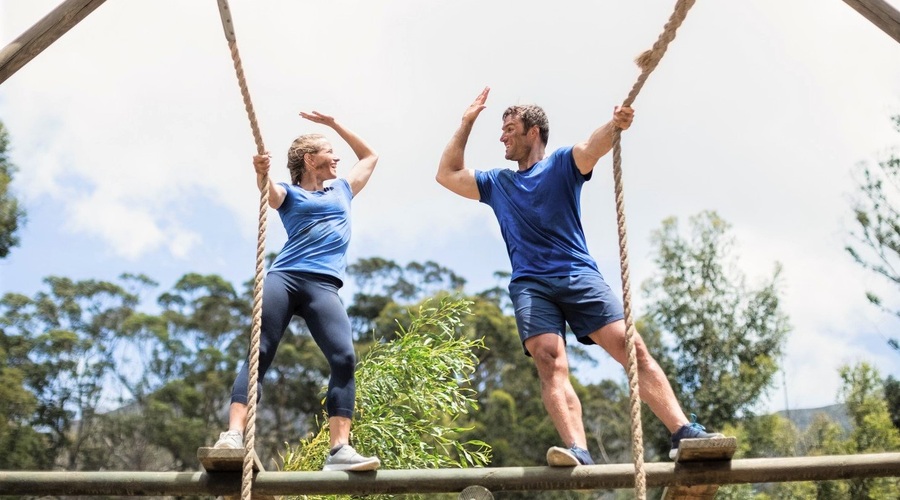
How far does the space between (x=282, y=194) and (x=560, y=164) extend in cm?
117

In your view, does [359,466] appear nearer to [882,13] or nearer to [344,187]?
[344,187]

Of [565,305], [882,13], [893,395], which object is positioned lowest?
[565,305]

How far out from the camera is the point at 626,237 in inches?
129

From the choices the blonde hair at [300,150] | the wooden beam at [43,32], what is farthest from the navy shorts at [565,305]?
the wooden beam at [43,32]

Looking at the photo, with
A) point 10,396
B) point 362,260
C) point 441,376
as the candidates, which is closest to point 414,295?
point 362,260

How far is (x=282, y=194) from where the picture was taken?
161 inches

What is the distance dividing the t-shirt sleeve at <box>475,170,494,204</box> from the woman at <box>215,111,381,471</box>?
0.59 metres

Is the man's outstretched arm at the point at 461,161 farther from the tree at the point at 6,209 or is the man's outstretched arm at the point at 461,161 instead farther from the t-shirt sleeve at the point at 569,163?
the tree at the point at 6,209

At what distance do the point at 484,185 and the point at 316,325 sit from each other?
2.92ft

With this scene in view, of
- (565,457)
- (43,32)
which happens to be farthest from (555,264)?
(43,32)

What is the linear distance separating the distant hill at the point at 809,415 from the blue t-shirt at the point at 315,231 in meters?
18.6

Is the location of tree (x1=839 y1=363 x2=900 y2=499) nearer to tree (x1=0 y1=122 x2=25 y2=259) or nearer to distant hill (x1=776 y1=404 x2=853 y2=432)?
distant hill (x1=776 y1=404 x2=853 y2=432)

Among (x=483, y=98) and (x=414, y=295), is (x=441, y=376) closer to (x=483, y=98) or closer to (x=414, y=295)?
(x=483, y=98)

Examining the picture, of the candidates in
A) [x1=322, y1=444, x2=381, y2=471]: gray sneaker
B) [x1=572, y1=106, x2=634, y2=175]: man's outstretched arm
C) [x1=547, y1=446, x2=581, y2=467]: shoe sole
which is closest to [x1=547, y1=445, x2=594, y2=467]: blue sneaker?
[x1=547, y1=446, x2=581, y2=467]: shoe sole
